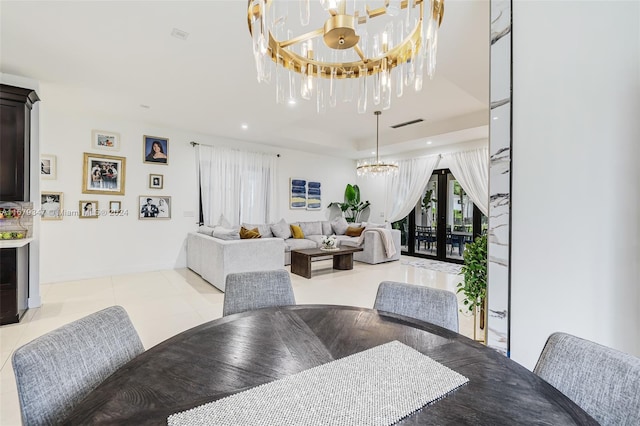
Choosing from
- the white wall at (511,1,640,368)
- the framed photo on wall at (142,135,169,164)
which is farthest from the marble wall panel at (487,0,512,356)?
the framed photo on wall at (142,135,169,164)

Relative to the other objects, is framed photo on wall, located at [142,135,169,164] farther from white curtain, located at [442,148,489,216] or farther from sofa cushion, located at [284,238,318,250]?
white curtain, located at [442,148,489,216]

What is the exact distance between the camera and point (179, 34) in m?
2.58

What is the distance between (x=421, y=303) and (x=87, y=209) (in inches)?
215

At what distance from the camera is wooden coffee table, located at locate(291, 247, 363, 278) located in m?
5.10

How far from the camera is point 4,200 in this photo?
3127mm

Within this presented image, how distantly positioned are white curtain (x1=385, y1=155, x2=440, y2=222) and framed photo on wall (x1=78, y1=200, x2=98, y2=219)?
6176 millimetres

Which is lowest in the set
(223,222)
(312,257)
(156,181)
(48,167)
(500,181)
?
(312,257)

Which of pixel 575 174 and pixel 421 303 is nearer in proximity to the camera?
pixel 421 303

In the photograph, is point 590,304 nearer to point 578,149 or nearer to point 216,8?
point 578,149

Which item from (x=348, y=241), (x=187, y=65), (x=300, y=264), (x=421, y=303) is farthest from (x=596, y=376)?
(x=348, y=241)

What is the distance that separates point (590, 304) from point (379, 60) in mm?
1776

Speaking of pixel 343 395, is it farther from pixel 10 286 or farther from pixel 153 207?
pixel 153 207

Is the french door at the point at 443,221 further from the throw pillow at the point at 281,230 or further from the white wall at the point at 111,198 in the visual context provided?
the white wall at the point at 111,198

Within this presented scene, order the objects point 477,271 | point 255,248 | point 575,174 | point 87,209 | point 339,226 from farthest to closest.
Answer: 1. point 339,226
2. point 87,209
3. point 255,248
4. point 477,271
5. point 575,174
